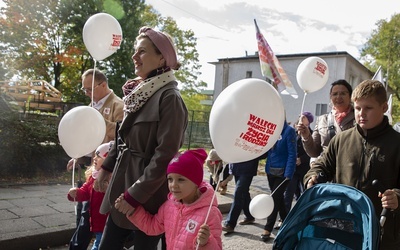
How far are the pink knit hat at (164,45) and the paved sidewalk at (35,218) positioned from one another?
284cm

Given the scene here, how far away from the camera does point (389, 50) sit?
98.8ft

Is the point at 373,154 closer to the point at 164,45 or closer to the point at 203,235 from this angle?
the point at 203,235

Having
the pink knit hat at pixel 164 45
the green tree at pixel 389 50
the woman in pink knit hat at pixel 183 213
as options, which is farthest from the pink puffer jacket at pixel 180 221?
the green tree at pixel 389 50

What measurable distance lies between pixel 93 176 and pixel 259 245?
2.62 m

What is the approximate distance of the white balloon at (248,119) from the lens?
2.20m

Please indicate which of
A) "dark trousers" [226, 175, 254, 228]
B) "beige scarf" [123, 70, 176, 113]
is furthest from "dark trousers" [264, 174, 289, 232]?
"beige scarf" [123, 70, 176, 113]

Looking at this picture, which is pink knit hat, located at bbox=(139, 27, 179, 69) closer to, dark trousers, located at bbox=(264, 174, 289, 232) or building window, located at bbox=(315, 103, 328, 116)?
dark trousers, located at bbox=(264, 174, 289, 232)

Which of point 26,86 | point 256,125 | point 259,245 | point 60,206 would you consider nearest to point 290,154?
point 259,245

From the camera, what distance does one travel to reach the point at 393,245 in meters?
2.31

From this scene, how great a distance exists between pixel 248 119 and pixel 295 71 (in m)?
27.9

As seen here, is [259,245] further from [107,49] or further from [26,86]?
[26,86]

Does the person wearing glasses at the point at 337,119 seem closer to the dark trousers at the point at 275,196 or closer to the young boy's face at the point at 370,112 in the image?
the young boy's face at the point at 370,112

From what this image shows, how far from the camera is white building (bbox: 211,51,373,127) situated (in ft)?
87.9

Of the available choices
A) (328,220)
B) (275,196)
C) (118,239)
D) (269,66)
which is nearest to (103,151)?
(118,239)
